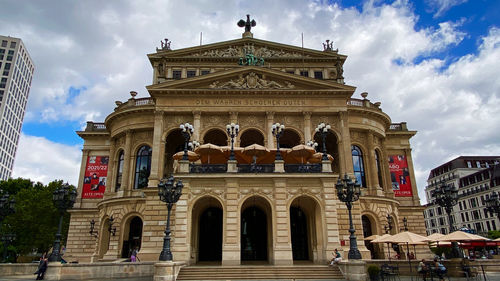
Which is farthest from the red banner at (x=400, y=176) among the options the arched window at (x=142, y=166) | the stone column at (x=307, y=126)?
the arched window at (x=142, y=166)

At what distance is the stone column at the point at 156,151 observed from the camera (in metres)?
29.8

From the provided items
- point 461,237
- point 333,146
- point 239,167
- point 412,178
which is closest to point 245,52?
point 333,146

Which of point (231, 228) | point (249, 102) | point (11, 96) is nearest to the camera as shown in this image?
point (231, 228)

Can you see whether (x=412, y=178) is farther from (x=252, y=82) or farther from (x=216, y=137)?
(x=216, y=137)

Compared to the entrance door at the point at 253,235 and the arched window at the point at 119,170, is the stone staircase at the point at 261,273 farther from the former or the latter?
the arched window at the point at 119,170

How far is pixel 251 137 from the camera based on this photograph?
34250 mm

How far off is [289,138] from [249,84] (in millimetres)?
6720

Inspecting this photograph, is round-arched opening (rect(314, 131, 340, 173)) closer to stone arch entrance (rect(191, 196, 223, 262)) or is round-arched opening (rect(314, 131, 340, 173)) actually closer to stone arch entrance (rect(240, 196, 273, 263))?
stone arch entrance (rect(240, 196, 273, 263))

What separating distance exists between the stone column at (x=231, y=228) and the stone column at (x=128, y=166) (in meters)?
15.1

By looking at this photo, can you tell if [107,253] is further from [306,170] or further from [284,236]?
[306,170]

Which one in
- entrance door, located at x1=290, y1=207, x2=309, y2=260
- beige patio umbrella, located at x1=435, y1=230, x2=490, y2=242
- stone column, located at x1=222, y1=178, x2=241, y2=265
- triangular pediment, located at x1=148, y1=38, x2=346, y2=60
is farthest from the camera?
triangular pediment, located at x1=148, y1=38, x2=346, y2=60

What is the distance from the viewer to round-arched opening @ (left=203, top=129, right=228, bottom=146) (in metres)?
33.1

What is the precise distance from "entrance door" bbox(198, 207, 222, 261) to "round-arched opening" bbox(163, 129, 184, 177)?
8020mm

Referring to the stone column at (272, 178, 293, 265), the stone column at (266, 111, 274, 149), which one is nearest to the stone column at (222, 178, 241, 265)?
the stone column at (272, 178, 293, 265)
